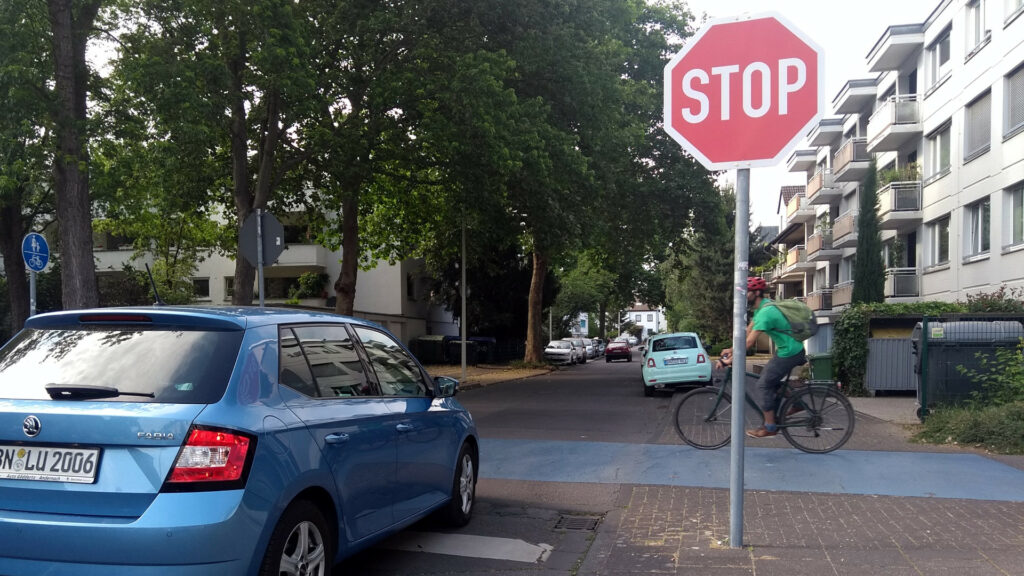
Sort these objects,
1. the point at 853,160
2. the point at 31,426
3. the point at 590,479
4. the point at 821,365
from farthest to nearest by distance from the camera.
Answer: the point at 853,160 < the point at 821,365 < the point at 590,479 < the point at 31,426

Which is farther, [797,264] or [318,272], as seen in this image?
[797,264]

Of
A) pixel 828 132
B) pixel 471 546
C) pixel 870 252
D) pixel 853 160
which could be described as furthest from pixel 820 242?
pixel 471 546

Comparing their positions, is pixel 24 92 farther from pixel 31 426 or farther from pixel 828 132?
pixel 828 132

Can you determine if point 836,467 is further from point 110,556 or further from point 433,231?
point 433,231

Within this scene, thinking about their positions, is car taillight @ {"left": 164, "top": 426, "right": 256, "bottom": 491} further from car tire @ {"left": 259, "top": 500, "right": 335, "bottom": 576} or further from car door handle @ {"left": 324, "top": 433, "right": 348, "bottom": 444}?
car door handle @ {"left": 324, "top": 433, "right": 348, "bottom": 444}

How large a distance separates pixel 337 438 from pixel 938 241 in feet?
90.6

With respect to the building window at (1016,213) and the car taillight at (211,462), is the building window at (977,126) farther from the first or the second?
the car taillight at (211,462)

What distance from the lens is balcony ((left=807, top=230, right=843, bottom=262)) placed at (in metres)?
40.1

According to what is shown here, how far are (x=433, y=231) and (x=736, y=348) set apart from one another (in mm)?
21782

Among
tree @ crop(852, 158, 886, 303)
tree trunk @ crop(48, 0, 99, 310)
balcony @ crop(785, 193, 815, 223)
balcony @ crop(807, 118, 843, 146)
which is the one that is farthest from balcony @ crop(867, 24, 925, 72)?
tree trunk @ crop(48, 0, 99, 310)

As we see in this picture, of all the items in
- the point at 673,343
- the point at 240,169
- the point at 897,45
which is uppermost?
the point at 897,45

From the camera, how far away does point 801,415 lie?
8.96 meters

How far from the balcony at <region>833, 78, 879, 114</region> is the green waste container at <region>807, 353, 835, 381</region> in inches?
809

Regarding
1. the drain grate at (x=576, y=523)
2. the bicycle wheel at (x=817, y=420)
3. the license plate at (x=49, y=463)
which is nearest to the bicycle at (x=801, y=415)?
the bicycle wheel at (x=817, y=420)
